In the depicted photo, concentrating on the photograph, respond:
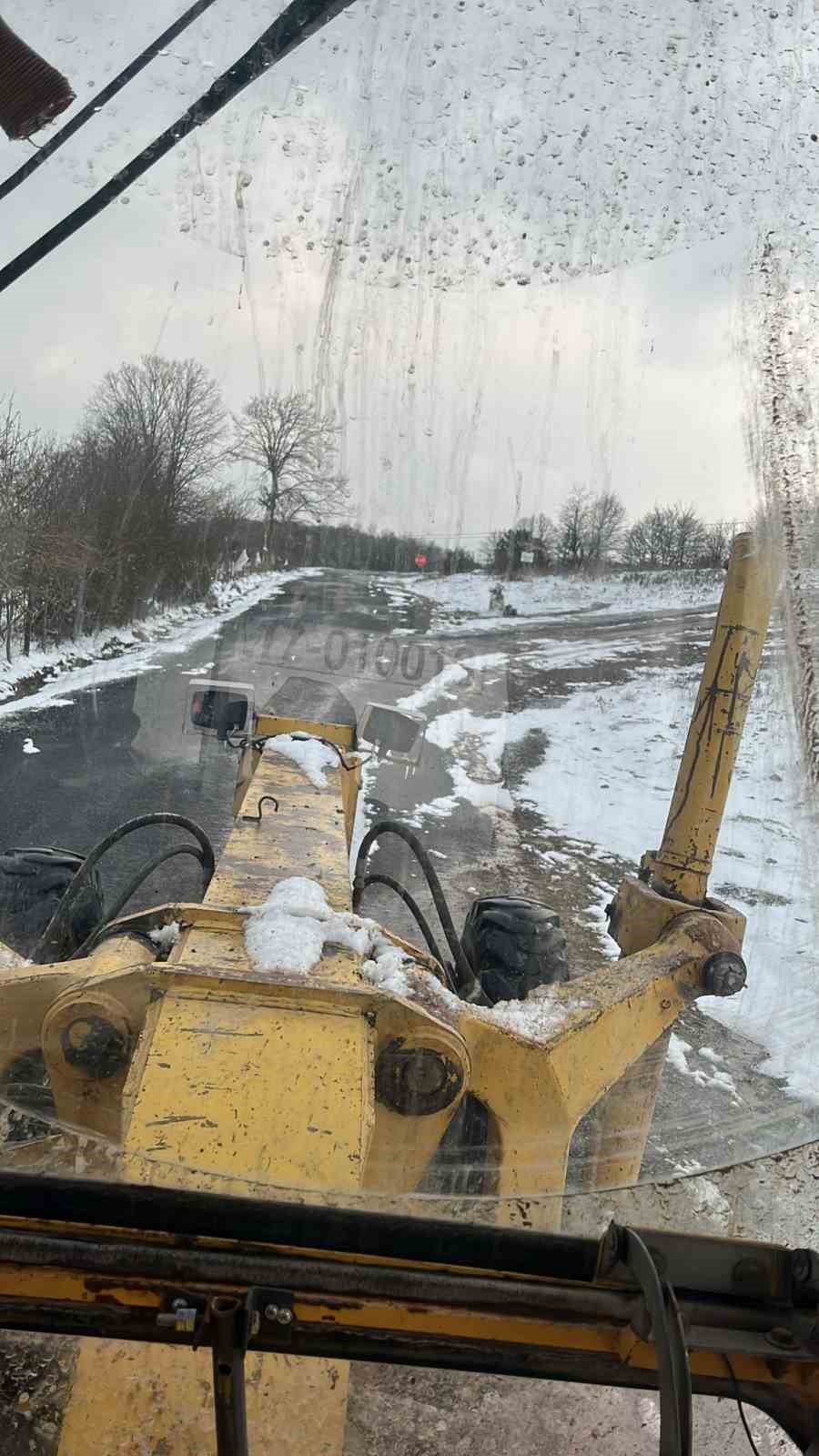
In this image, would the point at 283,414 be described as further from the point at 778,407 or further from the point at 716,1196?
the point at 716,1196

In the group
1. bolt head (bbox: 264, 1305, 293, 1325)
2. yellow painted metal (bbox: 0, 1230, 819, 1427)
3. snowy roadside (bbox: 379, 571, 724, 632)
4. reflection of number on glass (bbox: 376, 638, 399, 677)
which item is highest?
snowy roadside (bbox: 379, 571, 724, 632)

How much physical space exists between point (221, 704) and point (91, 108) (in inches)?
150

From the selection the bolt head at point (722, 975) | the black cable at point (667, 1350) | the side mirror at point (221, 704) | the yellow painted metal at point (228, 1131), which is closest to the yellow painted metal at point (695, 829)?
the bolt head at point (722, 975)

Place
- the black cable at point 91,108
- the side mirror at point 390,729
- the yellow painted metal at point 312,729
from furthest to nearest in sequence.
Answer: the yellow painted metal at point 312,729 < the side mirror at point 390,729 < the black cable at point 91,108

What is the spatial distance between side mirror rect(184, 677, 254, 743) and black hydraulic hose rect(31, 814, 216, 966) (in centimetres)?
168

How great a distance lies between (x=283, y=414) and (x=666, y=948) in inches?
78.4

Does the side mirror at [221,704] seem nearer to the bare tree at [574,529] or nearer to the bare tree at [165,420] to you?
the bare tree at [165,420]

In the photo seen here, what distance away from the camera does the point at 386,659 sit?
12.7 ft

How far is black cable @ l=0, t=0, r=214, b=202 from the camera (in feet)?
5.85

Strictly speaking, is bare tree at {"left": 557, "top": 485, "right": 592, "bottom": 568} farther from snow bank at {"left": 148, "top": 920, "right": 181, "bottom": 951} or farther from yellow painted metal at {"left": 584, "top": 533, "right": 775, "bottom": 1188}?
snow bank at {"left": 148, "top": 920, "right": 181, "bottom": 951}

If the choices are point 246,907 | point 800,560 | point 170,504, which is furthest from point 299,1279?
point 170,504

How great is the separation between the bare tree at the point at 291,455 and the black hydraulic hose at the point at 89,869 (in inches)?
44.9

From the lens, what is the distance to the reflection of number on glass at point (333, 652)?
12.5ft

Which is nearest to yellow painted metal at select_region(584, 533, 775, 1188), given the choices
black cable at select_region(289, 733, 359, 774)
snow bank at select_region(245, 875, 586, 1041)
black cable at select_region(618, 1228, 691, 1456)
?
snow bank at select_region(245, 875, 586, 1041)
